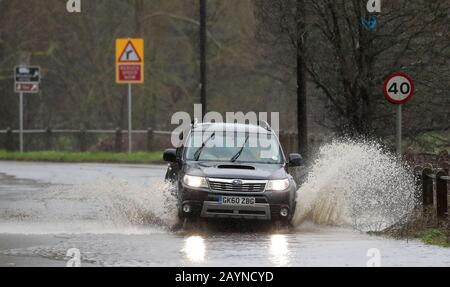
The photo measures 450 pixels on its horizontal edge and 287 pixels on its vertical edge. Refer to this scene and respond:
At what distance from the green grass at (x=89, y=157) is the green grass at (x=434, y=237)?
26.0m

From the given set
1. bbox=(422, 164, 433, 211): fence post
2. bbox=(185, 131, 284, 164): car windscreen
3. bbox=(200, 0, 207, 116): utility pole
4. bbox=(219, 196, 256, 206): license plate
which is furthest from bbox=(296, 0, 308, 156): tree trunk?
bbox=(200, 0, 207, 116): utility pole

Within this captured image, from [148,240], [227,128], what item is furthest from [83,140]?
[148,240]

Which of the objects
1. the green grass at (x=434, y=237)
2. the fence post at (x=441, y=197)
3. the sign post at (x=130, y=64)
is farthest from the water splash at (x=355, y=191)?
the sign post at (x=130, y=64)

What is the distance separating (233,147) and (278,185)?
1534mm

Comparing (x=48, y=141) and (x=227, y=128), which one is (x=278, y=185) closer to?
(x=227, y=128)

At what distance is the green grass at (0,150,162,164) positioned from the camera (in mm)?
43312

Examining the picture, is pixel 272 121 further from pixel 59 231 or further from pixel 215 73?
pixel 59 231

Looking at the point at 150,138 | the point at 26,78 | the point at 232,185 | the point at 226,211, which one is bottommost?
the point at 226,211

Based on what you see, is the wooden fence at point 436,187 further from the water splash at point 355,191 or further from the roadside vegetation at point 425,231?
the water splash at point 355,191

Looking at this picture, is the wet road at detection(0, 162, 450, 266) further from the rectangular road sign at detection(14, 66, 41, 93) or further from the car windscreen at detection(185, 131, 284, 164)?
the rectangular road sign at detection(14, 66, 41, 93)

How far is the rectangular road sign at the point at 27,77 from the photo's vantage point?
150ft

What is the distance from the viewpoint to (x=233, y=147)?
19031 millimetres

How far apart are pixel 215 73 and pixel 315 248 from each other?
44.0m
